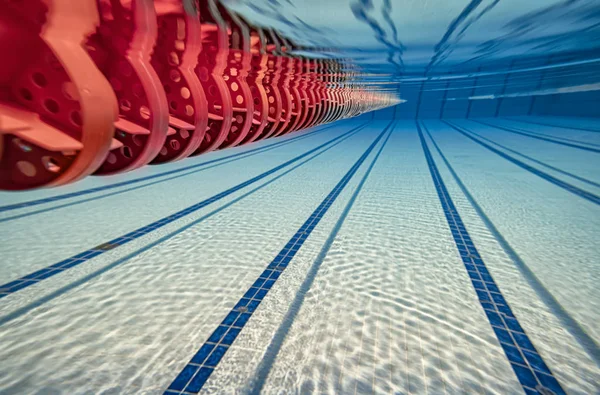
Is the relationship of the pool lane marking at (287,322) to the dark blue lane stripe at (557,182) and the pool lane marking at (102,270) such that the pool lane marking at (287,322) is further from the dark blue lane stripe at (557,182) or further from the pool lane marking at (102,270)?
the dark blue lane stripe at (557,182)

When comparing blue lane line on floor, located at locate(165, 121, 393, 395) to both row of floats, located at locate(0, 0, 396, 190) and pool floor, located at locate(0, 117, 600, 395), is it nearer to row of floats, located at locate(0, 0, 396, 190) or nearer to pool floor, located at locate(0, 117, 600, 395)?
pool floor, located at locate(0, 117, 600, 395)

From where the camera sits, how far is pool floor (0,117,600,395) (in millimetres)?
1139

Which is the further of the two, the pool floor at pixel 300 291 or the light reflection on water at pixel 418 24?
the light reflection on water at pixel 418 24

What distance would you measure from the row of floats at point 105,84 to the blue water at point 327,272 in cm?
40

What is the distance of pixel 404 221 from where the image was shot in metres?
2.59

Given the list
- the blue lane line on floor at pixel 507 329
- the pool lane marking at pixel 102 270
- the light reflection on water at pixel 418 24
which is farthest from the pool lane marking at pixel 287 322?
the light reflection on water at pixel 418 24

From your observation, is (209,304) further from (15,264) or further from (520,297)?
(520,297)

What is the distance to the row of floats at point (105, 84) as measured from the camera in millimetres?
729

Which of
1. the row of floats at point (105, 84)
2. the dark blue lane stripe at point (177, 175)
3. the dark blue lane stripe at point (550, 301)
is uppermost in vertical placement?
the row of floats at point (105, 84)

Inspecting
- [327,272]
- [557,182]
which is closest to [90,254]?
[327,272]

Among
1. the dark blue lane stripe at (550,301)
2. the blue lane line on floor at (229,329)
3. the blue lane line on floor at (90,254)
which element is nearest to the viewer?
the blue lane line on floor at (229,329)

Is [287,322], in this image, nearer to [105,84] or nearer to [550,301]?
[105,84]

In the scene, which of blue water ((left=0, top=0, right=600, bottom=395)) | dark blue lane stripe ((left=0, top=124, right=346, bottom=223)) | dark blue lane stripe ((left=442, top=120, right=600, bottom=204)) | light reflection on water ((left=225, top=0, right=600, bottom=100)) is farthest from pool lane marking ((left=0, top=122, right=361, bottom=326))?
dark blue lane stripe ((left=442, top=120, right=600, bottom=204))

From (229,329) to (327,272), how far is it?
2.19 ft
